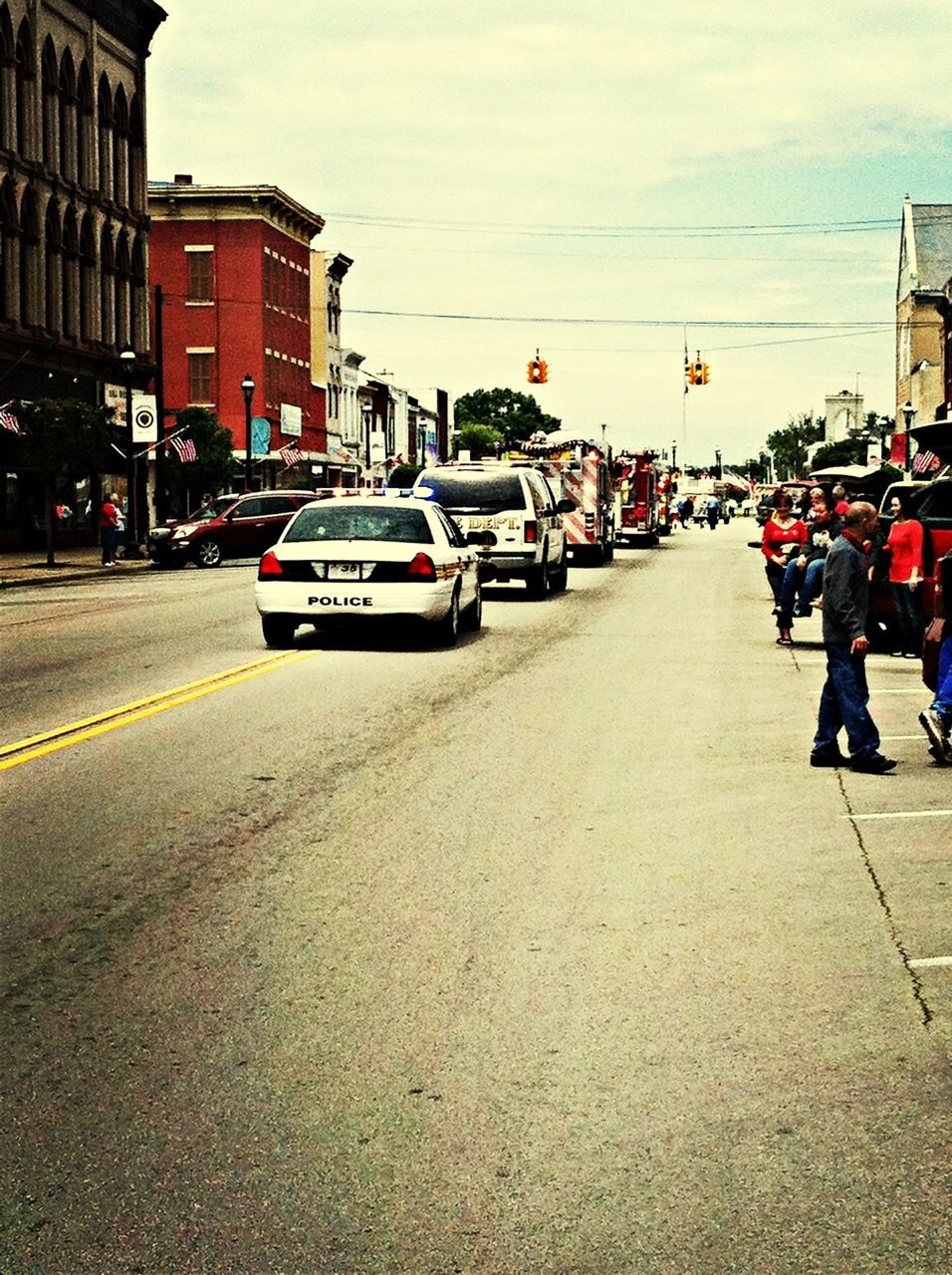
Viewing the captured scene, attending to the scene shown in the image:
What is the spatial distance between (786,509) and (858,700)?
11.6 metres

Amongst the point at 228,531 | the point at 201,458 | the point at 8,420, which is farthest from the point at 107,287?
the point at 8,420

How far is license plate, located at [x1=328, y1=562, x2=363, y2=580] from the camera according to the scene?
65.6ft

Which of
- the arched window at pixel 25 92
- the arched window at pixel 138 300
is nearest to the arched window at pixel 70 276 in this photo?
the arched window at pixel 25 92

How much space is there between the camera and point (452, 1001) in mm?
6570

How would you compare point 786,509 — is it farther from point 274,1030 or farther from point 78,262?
point 78,262

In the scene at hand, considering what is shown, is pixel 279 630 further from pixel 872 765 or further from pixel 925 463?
pixel 925 463

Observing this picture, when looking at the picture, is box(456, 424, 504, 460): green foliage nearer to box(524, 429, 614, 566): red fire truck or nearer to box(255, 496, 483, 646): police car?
box(524, 429, 614, 566): red fire truck

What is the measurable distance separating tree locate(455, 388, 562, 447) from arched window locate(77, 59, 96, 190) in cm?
13519

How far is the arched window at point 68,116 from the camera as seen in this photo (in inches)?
2149

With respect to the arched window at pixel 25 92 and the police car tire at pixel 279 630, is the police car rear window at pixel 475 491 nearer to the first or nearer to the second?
the police car tire at pixel 279 630

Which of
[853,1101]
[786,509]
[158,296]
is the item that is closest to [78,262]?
[158,296]

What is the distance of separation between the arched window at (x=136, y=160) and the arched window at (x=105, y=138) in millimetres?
2565

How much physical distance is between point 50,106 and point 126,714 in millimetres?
42781

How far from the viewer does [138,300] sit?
61.6 m
